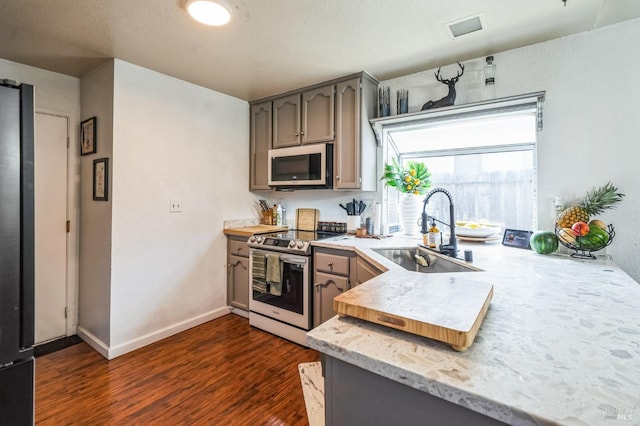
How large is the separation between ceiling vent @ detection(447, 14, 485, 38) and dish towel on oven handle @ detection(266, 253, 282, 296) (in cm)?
207

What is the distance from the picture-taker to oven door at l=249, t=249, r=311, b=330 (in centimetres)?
245

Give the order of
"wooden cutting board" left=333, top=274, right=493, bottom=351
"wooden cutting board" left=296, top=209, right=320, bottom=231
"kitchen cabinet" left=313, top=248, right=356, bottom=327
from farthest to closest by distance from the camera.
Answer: "wooden cutting board" left=296, top=209, right=320, bottom=231 → "kitchen cabinet" left=313, top=248, right=356, bottom=327 → "wooden cutting board" left=333, top=274, right=493, bottom=351

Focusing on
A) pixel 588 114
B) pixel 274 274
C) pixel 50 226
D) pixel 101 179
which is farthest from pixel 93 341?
pixel 588 114

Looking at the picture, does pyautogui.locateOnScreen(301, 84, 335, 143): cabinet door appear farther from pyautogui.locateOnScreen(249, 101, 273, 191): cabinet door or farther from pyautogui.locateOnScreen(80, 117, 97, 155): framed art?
pyautogui.locateOnScreen(80, 117, 97, 155): framed art

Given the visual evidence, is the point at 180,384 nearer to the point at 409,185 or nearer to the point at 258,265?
the point at 258,265

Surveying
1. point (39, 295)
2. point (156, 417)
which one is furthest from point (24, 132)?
point (39, 295)

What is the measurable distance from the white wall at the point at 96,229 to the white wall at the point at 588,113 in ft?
9.78

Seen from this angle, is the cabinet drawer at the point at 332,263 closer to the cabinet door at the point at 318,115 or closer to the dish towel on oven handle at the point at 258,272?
the dish towel on oven handle at the point at 258,272

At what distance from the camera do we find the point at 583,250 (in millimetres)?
1727

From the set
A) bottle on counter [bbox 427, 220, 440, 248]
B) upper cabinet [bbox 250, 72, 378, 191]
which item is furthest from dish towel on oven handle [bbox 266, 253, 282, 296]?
bottle on counter [bbox 427, 220, 440, 248]

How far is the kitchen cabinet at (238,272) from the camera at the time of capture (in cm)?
298

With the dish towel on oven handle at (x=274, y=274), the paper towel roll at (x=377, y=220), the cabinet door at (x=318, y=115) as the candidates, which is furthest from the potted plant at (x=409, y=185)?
the dish towel on oven handle at (x=274, y=274)

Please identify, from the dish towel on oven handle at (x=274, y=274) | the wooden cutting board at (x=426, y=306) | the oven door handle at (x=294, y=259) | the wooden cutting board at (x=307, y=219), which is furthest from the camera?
the wooden cutting board at (x=307, y=219)

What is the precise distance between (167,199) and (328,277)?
1567 millimetres
